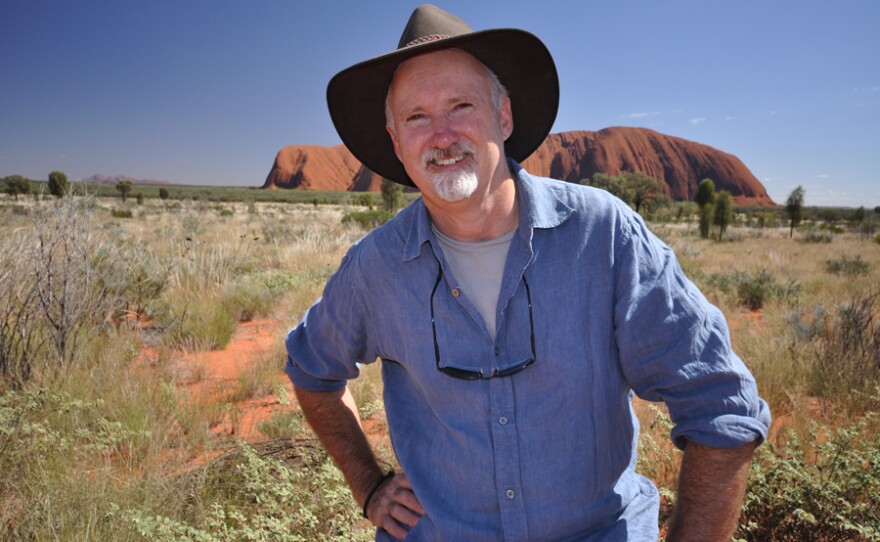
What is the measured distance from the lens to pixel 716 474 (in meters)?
1.24

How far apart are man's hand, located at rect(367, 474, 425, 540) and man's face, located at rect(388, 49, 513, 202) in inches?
38.3

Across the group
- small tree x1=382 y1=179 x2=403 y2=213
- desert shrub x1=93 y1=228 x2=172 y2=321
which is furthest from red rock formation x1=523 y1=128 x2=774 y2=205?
desert shrub x1=93 y1=228 x2=172 y2=321

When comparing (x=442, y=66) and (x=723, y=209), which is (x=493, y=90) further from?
→ (x=723, y=209)

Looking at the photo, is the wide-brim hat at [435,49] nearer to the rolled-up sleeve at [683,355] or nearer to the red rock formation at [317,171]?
the rolled-up sleeve at [683,355]

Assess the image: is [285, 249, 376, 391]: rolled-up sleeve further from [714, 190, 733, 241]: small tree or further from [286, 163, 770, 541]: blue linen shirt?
A: [714, 190, 733, 241]: small tree

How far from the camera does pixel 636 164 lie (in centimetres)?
12862

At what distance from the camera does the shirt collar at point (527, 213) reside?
143cm

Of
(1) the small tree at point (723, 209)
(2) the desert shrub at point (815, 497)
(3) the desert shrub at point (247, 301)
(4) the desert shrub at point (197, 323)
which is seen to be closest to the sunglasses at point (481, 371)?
(2) the desert shrub at point (815, 497)

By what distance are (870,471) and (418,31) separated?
3.07 metres

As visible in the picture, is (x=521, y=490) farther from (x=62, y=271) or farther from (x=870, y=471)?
(x=62, y=271)

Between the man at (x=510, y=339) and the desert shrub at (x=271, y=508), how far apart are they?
0.81 m

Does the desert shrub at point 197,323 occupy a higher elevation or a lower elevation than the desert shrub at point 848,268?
lower

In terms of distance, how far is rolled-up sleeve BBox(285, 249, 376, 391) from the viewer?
5.56 ft

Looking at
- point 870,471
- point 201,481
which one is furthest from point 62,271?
point 870,471
